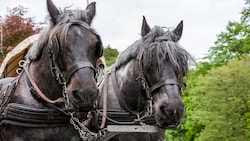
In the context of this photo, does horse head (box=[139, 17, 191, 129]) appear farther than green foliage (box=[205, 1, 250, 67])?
No

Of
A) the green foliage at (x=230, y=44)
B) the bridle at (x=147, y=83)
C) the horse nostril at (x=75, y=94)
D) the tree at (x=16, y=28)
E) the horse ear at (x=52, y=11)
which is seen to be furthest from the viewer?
the green foliage at (x=230, y=44)

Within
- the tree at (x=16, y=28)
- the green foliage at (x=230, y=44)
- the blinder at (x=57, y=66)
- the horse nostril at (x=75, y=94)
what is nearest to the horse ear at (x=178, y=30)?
the blinder at (x=57, y=66)

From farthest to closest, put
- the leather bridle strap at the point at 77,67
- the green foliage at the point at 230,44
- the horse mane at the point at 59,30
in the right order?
the green foliage at the point at 230,44 < the horse mane at the point at 59,30 < the leather bridle strap at the point at 77,67

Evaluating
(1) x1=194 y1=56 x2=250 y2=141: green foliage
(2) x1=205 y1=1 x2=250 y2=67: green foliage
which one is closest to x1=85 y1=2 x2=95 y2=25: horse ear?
(1) x1=194 y1=56 x2=250 y2=141: green foliage

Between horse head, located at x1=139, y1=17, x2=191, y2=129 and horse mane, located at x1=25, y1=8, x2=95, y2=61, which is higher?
horse mane, located at x1=25, y1=8, x2=95, y2=61

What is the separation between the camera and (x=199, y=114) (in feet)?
122

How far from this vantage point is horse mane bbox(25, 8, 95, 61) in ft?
17.9

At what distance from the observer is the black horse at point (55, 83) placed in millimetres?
5340

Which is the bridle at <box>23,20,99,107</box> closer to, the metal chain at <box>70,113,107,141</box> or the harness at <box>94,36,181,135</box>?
the metal chain at <box>70,113,107,141</box>

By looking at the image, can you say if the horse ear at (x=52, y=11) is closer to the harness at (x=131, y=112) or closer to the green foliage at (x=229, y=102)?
the harness at (x=131, y=112)

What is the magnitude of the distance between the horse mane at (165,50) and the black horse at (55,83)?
129 centimetres

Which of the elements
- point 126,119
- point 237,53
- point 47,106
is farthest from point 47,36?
point 237,53

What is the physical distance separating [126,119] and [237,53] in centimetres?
3477

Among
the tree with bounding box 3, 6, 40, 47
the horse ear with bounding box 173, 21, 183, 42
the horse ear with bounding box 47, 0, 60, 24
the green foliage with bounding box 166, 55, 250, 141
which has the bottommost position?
the green foliage with bounding box 166, 55, 250, 141
